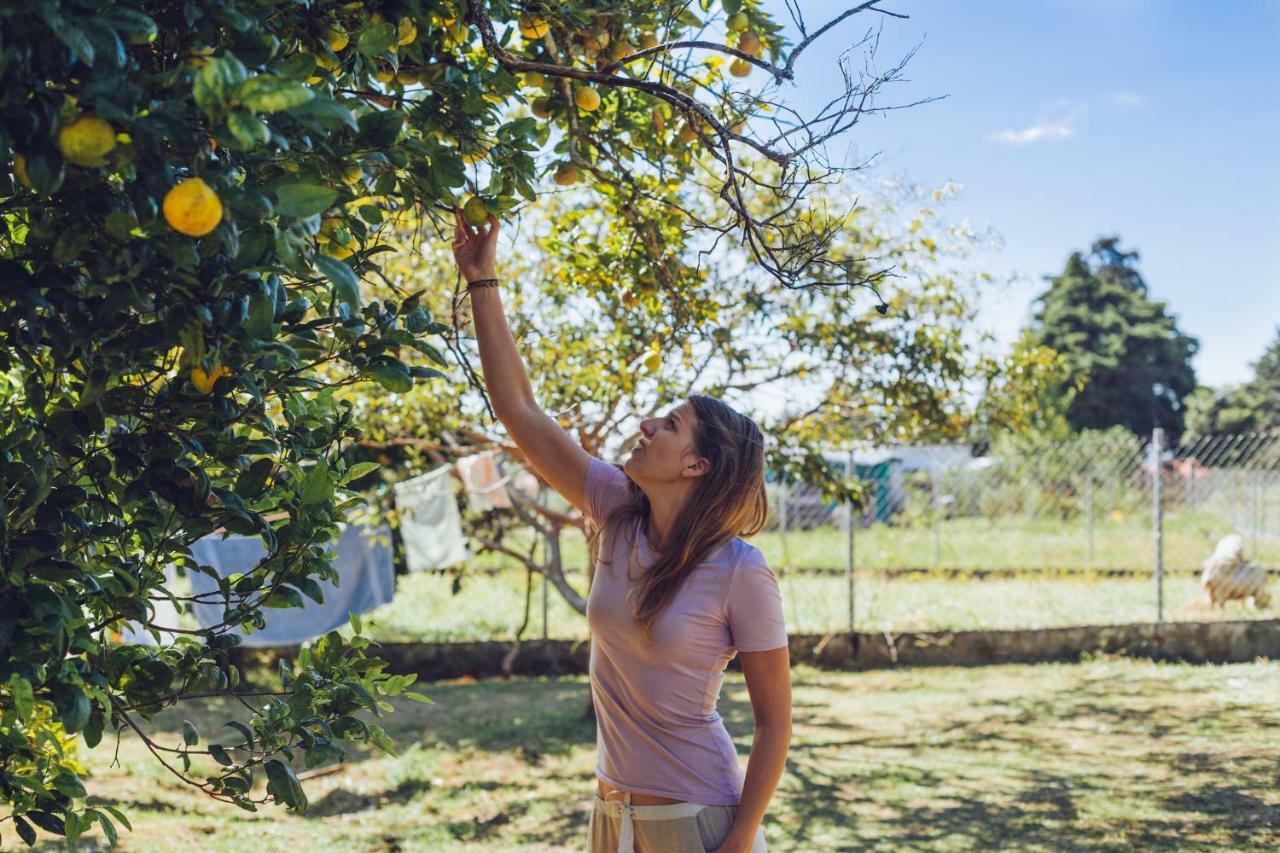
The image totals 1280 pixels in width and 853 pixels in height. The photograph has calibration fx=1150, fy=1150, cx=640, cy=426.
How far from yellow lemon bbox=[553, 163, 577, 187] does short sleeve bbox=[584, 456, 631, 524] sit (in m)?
0.65

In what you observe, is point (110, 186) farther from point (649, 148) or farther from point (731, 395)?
point (731, 395)

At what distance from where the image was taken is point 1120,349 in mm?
37469

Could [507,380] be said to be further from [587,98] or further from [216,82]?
[216,82]

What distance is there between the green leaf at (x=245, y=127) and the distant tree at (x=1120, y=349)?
126 ft

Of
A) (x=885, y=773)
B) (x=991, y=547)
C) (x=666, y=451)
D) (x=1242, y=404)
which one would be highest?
(x=1242, y=404)

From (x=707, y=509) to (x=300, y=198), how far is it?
1264 mm

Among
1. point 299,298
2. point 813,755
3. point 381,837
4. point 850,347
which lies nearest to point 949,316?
point 850,347

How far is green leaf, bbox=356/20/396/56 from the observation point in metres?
1.63

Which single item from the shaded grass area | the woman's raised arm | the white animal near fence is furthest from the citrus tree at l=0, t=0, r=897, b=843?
the white animal near fence

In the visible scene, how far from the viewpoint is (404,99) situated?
1955 mm

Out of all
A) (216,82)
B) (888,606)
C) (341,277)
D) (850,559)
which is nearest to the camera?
(216,82)

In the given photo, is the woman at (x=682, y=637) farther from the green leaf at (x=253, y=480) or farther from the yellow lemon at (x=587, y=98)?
the green leaf at (x=253, y=480)

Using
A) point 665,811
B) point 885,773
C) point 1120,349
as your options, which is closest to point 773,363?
point 885,773

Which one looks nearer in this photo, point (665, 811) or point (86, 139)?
point (86, 139)
